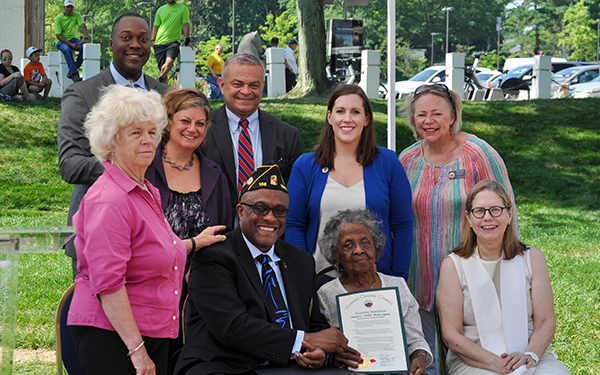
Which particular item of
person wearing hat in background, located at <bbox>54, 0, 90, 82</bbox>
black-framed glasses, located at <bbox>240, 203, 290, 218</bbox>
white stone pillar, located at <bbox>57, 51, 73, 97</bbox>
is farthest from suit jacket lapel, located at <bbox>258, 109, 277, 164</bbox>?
white stone pillar, located at <bbox>57, 51, 73, 97</bbox>

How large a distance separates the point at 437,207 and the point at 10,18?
65.1 feet

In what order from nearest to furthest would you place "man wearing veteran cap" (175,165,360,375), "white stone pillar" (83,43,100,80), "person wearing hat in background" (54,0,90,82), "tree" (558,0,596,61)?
"man wearing veteran cap" (175,165,360,375) < "white stone pillar" (83,43,100,80) < "person wearing hat in background" (54,0,90,82) < "tree" (558,0,596,61)

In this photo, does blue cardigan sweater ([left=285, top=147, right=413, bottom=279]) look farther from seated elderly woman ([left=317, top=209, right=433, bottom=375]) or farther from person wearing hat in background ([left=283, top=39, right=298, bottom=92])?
person wearing hat in background ([left=283, top=39, right=298, bottom=92])

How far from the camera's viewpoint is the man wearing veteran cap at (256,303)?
9.74 ft

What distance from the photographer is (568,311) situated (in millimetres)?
6098

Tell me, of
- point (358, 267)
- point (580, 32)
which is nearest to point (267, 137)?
point (358, 267)

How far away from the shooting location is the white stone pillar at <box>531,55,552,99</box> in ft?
56.0

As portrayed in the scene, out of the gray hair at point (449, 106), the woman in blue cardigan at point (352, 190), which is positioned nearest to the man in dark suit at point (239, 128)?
the woman in blue cardigan at point (352, 190)

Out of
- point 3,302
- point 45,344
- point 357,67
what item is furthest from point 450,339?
point 357,67

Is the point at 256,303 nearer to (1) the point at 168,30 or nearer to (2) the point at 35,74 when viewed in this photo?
(1) the point at 168,30

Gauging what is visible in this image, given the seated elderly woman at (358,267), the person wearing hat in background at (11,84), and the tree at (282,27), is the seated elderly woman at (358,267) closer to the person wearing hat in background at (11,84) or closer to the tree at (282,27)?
the person wearing hat in background at (11,84)

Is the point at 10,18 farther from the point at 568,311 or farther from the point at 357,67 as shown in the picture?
the point at 568,311

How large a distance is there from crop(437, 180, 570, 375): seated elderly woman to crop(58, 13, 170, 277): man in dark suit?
211cm

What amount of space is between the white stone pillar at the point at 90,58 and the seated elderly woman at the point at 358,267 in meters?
12.0
